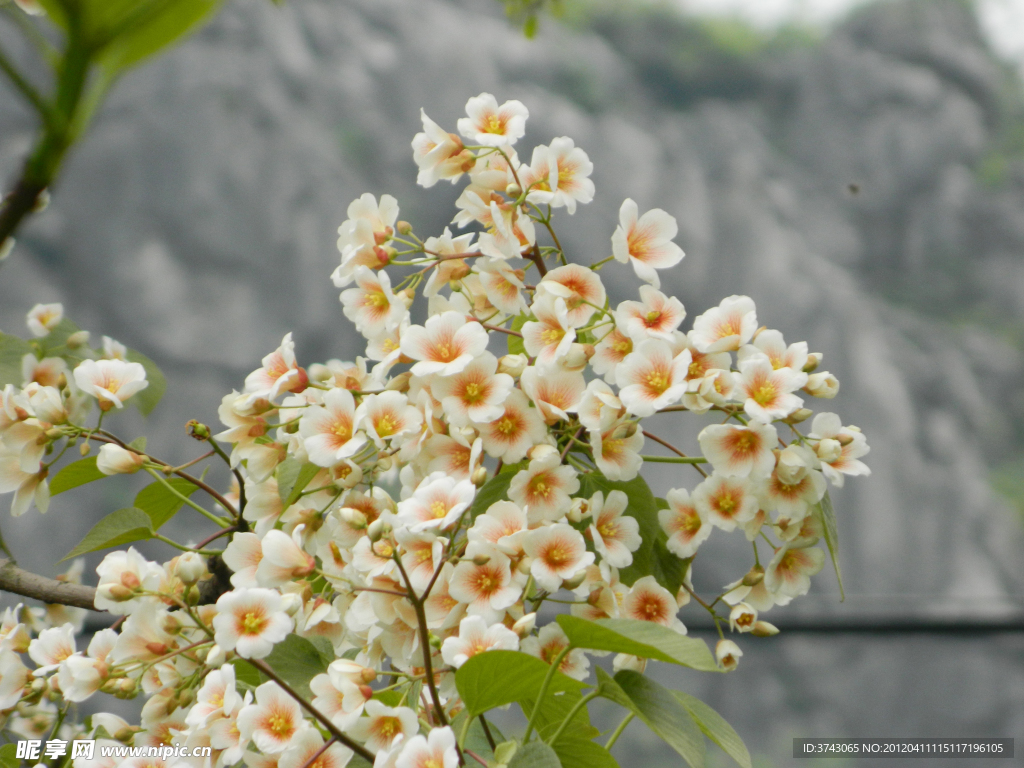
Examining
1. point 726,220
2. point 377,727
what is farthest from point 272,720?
point 726,220

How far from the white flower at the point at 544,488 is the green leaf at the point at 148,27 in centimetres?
27

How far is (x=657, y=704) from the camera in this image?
326 millimetres

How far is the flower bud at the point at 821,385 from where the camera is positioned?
1.18 feet

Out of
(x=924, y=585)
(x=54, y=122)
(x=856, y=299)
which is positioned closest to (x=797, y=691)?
(x=924, y=585)

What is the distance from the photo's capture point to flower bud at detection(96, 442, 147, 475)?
0.39 meters

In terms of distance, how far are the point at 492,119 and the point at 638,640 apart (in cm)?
28

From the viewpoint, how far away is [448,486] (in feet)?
1.01

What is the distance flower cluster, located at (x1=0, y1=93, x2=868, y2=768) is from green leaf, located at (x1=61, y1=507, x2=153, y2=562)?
0.03 metres

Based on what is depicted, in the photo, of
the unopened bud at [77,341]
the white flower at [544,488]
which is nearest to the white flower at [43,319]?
the unopened bud at [77,341]

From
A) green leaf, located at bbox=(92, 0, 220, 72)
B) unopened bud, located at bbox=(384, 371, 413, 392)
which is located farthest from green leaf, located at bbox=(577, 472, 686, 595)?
green leaf, located at bbox=(92, 0, 220, 72)

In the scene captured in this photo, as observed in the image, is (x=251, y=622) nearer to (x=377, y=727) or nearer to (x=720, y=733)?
(x=377, y=727)

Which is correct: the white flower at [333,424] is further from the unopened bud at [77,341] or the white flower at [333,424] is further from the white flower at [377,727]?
the unopened bud at [77,341]

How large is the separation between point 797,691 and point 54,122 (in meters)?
3.19

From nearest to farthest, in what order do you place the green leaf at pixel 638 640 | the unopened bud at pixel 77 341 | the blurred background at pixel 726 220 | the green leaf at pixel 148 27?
the green leaf at pixel 148 27, the green leaf at pixel 638 640, the unopened bud at pixel 77 341, the blurred background at pixel 726 220
